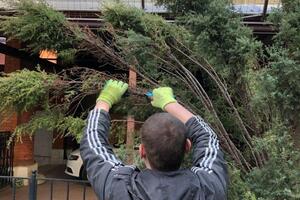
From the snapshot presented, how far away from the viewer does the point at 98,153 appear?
7.22ft

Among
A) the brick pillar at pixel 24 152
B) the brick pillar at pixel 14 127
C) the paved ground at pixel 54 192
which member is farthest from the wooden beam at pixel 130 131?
the brick pillar at pixel 24 152

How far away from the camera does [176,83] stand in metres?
5.16

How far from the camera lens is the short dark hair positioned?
6.65ft

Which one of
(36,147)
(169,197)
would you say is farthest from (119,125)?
(36,147)

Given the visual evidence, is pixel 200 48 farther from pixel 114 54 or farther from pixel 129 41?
pixel 114 54

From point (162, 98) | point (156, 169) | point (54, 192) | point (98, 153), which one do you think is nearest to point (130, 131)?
point (162, 98)

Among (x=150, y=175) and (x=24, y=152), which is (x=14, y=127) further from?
(x=150, y=175)

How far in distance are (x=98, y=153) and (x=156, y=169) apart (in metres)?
0.29

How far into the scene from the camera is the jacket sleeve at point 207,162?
2111mm

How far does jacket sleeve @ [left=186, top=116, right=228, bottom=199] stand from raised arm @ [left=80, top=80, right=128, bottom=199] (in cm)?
37

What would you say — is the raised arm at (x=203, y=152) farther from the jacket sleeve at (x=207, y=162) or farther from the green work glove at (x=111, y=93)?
the green work glove at (x=111, y=93)

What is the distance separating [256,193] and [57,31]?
274 cm

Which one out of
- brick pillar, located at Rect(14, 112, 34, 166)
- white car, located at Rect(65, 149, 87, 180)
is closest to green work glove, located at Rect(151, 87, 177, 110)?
brick pillar, located at Rect(14, 112, 34, 166)

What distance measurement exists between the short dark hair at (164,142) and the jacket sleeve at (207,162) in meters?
0.15
